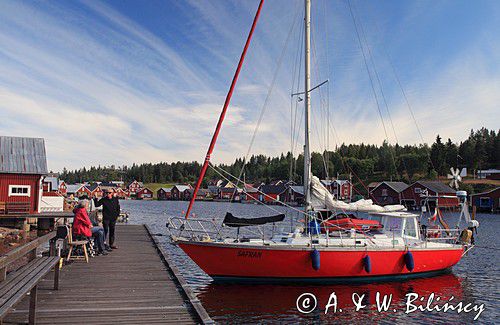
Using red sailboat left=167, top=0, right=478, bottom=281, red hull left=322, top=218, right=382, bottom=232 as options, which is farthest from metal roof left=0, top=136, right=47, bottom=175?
red hull left=322, top=218, right=382, bottom=232

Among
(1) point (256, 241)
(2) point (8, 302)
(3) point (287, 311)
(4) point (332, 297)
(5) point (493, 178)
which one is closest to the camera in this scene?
(2) point (8, 302)

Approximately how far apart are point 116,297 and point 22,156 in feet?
92.9

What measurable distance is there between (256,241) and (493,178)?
119 m

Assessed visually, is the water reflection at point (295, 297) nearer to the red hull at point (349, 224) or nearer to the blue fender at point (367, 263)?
the blue fender at point (367, 263)

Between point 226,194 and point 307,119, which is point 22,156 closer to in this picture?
point 307,119

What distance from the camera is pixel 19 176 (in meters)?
31.1

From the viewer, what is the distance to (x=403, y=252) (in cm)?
1733

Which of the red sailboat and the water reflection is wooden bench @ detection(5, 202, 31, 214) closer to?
the red sailboat

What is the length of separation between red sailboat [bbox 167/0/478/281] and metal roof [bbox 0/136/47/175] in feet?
67.0

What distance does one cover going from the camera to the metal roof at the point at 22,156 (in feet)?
102

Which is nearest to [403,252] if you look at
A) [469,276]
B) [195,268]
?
[469,276]

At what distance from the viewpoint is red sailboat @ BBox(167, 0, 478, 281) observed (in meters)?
15.7

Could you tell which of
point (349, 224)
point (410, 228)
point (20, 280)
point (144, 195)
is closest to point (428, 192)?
point (410, 228)

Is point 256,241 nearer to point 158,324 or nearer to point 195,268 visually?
point 195,268
